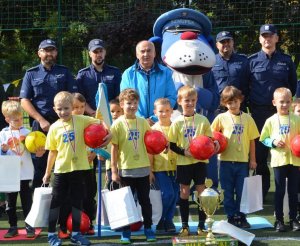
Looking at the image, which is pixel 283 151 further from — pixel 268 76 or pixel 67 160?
pixel 67 160

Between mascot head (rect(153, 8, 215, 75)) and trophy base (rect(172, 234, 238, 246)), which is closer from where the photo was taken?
trophy base (rect(172, 234, 238, 246))

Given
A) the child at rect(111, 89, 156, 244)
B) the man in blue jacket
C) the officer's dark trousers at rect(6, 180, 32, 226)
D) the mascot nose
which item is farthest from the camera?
the mascot nose

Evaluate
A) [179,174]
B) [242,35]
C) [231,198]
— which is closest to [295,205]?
[231,198]

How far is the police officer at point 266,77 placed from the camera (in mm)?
8602

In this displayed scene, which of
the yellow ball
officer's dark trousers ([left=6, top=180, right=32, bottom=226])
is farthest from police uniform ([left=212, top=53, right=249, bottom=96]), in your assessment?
officer's dark trousers ([left=6, top=180, right=32, bottom=226])

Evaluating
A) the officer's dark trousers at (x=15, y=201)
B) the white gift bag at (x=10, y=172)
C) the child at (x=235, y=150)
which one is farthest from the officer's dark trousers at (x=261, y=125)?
the white gift bag at (x=10, y=172)

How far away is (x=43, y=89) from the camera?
8.04 metres

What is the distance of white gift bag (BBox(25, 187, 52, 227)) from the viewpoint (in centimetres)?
680

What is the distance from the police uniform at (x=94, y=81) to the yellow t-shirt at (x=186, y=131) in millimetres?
1485

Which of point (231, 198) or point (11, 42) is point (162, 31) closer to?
point (231, 198)

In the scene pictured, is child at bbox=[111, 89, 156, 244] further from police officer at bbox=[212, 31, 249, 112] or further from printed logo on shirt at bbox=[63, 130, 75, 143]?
police officer at bbox=[212, 31, 249, 112]

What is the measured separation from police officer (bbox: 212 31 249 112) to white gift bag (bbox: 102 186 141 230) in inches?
97.8

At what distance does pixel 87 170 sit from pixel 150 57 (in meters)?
1.44

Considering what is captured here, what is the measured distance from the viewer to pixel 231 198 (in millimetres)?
7445
